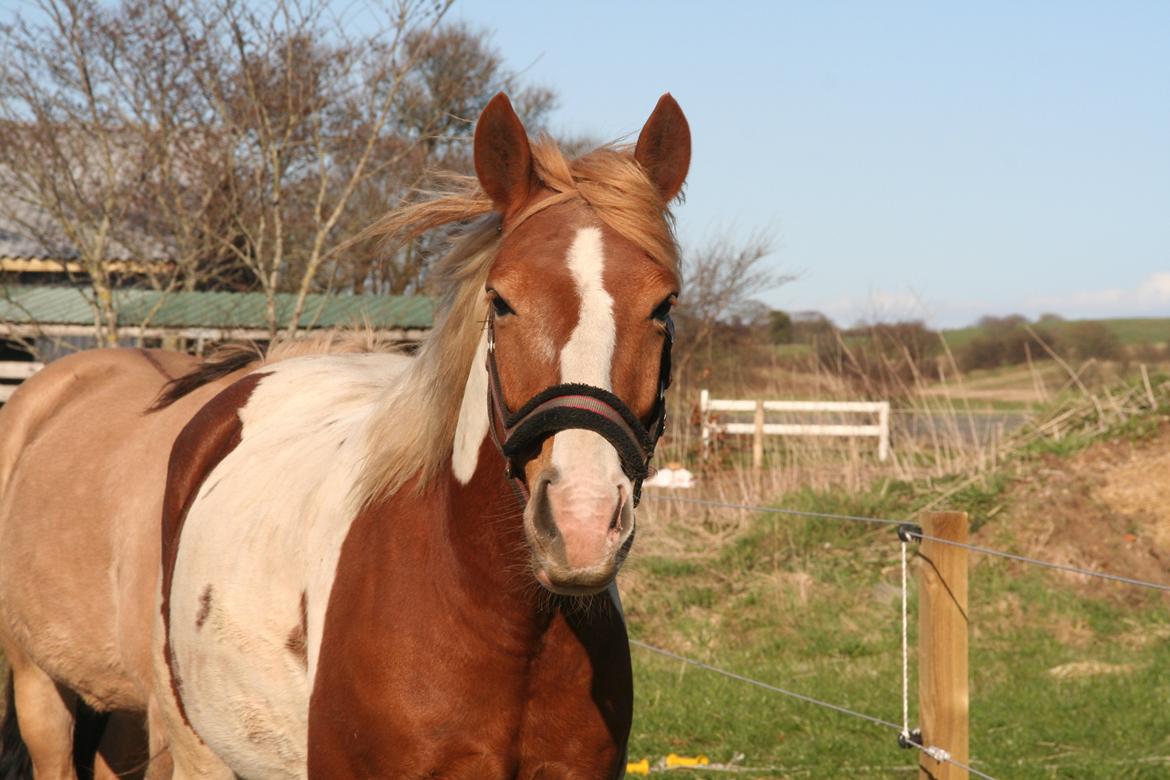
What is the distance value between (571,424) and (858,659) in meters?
6.37

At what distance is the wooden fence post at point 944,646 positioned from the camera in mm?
3717

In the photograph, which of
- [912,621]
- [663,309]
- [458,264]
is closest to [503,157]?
[458,264]

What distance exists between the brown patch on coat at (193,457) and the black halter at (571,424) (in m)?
1.65

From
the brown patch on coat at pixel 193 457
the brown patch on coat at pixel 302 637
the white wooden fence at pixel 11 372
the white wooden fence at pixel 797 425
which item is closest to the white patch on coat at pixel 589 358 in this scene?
the brown patch on coat at pixel 302 637

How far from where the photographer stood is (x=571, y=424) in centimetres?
203

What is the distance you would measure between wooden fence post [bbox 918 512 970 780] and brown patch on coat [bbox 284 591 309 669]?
2.02 m

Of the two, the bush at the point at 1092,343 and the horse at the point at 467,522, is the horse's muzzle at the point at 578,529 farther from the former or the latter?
the bush at the point at 1092,343

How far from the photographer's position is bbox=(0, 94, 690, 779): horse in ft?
7.03

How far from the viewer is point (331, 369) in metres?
3.81

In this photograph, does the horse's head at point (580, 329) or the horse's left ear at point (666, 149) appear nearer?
the horse's head at point (580, 329)

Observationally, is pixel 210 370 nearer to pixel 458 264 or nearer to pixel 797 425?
pixel 458 264

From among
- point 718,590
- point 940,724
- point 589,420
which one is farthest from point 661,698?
point 589,420

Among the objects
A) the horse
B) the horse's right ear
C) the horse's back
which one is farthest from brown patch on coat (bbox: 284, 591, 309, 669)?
the horse's back

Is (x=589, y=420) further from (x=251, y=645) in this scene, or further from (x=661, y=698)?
(x=661, y=698)
